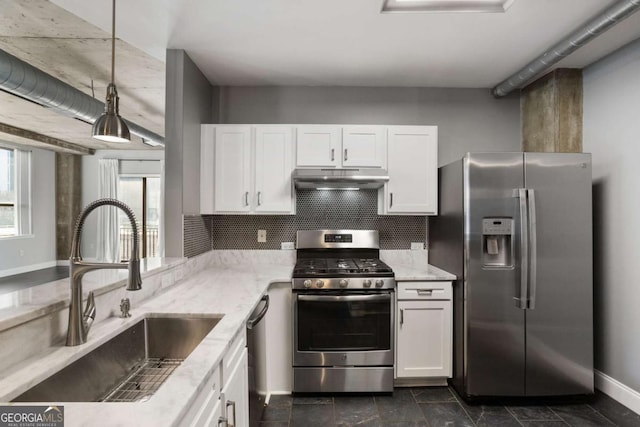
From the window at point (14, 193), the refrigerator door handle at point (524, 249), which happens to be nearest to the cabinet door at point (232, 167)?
the refrigerator door handle at point (524, 249)

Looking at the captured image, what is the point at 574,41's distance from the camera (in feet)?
7.09

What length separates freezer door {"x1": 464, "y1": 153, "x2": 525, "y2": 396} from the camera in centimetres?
235

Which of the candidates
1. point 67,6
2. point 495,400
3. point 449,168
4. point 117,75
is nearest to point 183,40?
point 67,6

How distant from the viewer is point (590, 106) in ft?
8.87

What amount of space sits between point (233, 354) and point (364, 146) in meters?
2.04

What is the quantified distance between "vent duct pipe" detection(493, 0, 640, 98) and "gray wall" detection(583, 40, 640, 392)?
0.53 meters

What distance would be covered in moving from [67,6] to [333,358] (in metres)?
2.92

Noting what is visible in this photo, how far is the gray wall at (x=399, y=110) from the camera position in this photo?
10.4 ft

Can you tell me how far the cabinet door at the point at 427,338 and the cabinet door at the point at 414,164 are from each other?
849 millimetres

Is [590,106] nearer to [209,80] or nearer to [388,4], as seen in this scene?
[388,4]

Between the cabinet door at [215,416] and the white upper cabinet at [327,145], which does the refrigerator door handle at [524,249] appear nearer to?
the white upper cabinet at [327,145]

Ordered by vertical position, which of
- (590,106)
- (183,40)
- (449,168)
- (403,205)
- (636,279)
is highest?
(183,40)

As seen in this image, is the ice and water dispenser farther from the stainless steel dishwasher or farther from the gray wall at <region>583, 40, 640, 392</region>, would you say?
the stainless steel dishwasher

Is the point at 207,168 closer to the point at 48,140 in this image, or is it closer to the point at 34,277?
the point at 34,277
